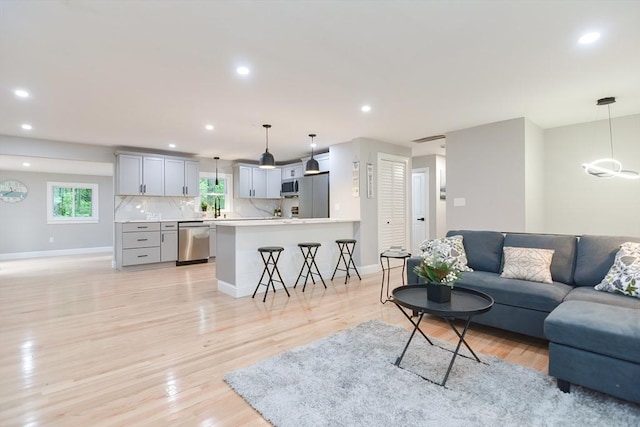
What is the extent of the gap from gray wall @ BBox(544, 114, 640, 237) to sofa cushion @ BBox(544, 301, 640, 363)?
337cm

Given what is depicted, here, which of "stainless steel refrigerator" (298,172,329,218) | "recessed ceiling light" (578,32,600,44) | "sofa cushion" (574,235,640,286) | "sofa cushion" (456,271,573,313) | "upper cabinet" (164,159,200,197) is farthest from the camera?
"upper cabinet" (164,159,200,197)

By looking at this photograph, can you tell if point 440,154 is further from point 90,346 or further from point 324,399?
point 90,346

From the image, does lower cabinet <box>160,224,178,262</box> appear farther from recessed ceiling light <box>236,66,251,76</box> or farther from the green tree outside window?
recessed ceiling light <box>236,66,251,76</box>

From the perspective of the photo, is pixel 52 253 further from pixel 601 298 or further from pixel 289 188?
pixel 601 298

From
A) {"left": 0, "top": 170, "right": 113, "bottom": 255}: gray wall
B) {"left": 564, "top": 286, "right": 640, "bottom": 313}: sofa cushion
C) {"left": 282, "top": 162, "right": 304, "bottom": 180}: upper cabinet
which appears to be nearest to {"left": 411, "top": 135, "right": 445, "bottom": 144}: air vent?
{"left": 282, "top": 162, "right": 304, "bottom": 180}: upper cabinet

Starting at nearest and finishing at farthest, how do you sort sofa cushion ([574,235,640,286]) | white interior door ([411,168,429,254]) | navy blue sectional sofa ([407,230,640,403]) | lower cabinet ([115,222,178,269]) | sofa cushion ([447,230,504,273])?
navy blue sectional sofa ([407,230,640,403]) → sofa cushion ([574,235,640,286]) → sofa cushion ([447,230,504,273]) → lower cabinet ([115,222,178,269]) → white interior door ([411,168,429,254])

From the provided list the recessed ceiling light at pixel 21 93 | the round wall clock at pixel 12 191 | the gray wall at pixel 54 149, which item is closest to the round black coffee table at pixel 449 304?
the recessed ceiling light at pixel 21 93

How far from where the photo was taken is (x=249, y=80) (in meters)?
3.17

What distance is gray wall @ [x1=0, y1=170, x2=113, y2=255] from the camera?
26.1 feet

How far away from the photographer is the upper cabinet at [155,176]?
630 centimetres

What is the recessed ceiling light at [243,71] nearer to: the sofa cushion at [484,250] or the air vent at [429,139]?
the sofa cushion at [484,250]

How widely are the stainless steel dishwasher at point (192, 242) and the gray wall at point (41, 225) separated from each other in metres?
4.21

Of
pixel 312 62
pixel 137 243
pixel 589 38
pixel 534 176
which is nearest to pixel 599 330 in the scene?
pixel 589 38

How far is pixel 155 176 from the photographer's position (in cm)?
667
